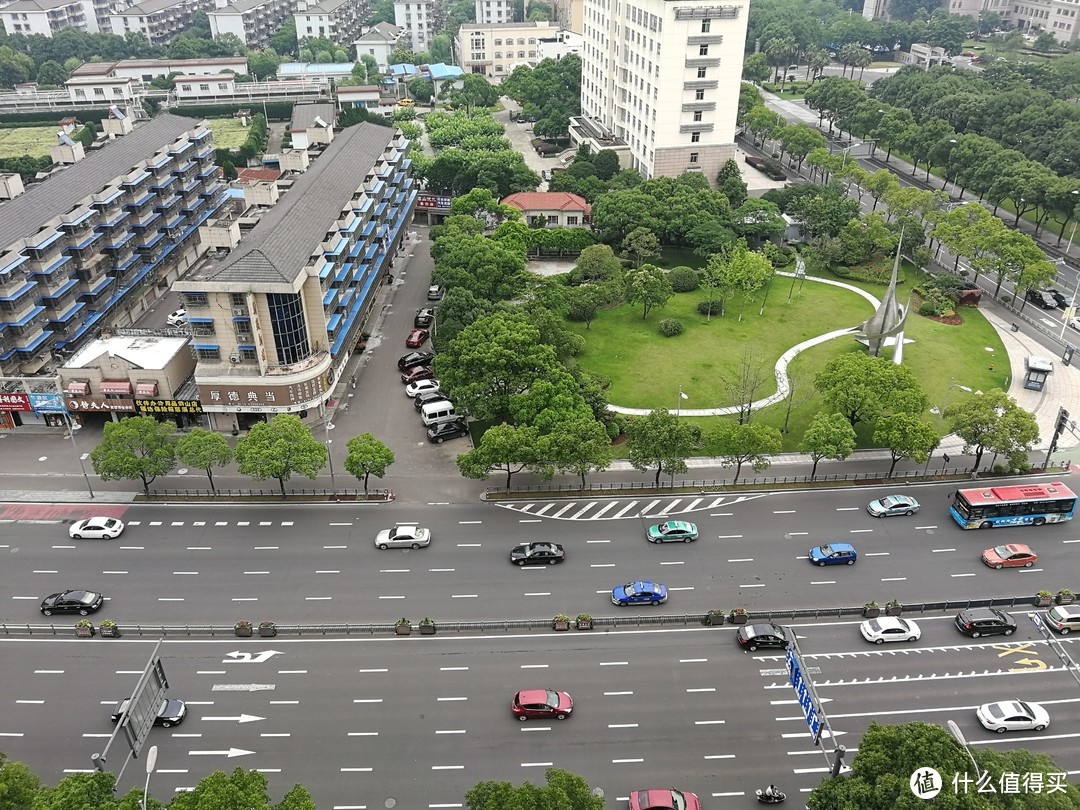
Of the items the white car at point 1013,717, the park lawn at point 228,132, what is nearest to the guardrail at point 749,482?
the white car at point 1013,717

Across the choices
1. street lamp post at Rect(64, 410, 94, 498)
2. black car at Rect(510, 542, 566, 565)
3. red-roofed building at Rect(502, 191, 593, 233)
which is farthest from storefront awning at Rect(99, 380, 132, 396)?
red-roofed building at Rect(502, 191, 593, 233)

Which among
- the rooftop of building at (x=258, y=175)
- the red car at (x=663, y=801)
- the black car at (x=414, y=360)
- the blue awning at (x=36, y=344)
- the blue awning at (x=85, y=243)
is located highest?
the blue awning at (x=85, y=243)

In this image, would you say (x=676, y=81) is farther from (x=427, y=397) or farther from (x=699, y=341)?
(x=427, y=397)

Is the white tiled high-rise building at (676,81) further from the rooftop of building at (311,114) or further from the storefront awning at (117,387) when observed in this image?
the storefront awning at (117,387)

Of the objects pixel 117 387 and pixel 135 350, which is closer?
pixel 117 387

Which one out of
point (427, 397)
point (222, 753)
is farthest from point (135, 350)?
point (222, 753)

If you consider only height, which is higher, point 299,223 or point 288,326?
point 299,223

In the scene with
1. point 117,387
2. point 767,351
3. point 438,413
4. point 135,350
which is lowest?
point 767,351
